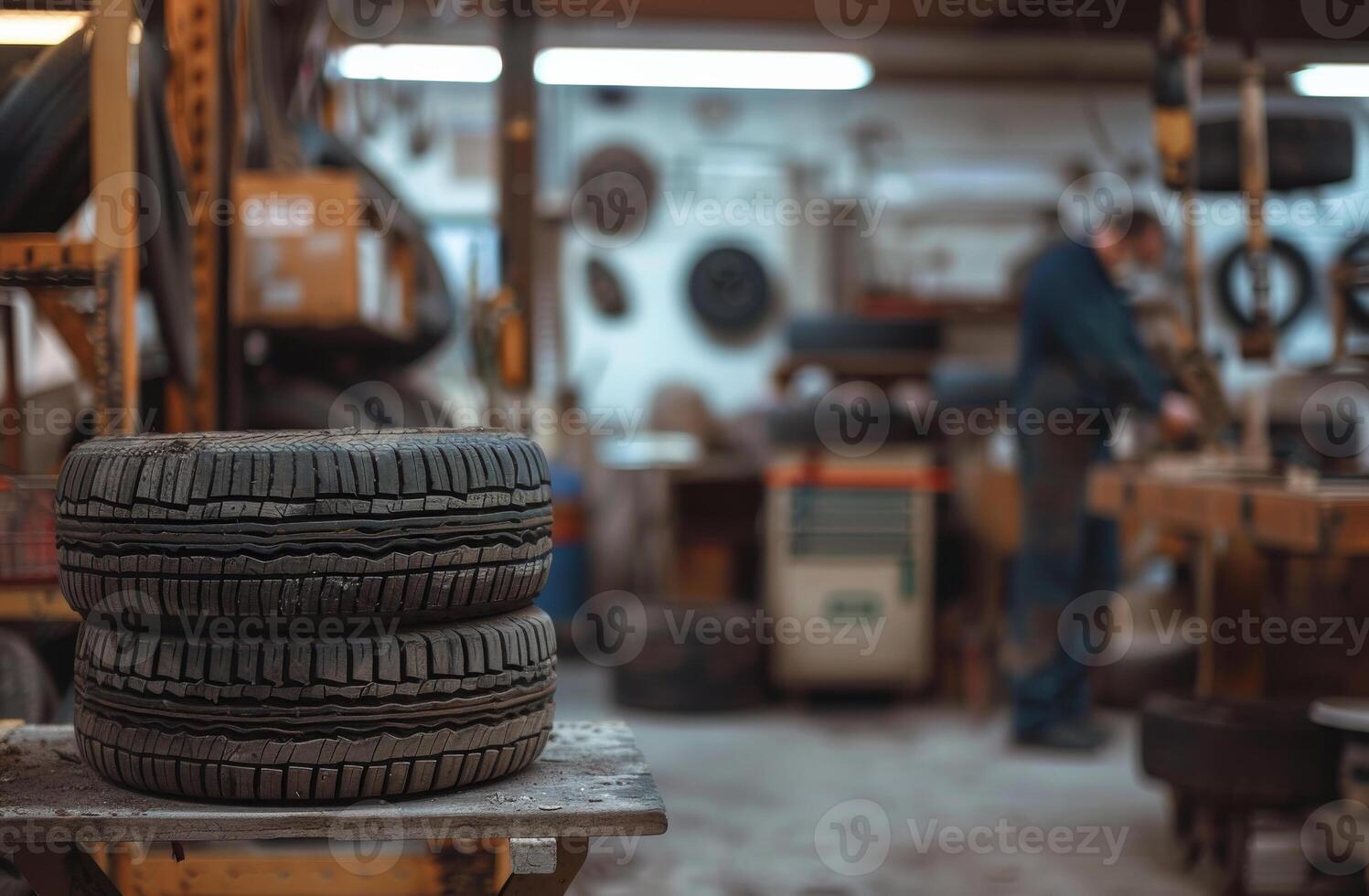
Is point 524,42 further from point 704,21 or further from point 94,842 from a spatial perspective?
point 94,842

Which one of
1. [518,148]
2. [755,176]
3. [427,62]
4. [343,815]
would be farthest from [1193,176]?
[427,62]

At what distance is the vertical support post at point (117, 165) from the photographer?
6.47 feet

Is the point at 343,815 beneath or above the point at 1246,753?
above

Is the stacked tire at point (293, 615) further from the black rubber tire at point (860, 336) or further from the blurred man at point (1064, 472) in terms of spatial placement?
the black rubber tire at point (860, 336)

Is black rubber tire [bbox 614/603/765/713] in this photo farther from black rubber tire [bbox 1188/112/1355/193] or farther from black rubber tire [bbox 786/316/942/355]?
black rubber tire [bbox 1188/112/1355/193]

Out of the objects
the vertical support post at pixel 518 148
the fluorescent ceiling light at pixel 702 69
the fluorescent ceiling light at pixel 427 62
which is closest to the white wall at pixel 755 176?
the fluorescent ceiling light at pixel 427 62

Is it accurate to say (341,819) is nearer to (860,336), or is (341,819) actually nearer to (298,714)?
(298,714)

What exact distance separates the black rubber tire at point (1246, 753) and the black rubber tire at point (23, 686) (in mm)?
2279

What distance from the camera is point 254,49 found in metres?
3.45

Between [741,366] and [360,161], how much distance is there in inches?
182

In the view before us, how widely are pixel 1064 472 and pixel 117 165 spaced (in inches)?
127

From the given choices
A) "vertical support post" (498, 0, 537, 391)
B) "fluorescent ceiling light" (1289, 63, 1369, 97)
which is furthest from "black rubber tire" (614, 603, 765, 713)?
"fluorescent ceiling light" (1289, 63, 1369, 97)

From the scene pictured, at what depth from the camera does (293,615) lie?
4.45 feet

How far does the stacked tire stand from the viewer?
1.34m
